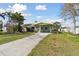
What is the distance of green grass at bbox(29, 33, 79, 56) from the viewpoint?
5043 mm

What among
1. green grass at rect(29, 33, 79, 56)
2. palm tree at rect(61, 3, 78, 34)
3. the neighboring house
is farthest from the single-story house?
palm tree at rect(61, 3, 78, 34)

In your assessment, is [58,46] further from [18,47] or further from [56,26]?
[18,47]

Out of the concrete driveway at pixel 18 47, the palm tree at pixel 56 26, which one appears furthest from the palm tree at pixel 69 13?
the concrete driveway at pixel 18 47

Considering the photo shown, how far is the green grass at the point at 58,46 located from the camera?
16.5ft

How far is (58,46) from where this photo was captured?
5.13m

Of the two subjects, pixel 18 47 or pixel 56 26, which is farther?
pixel 56 26

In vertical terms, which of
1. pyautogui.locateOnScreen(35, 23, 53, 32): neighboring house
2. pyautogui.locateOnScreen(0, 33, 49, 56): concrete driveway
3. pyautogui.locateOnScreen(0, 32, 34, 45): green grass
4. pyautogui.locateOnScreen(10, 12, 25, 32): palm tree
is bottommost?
pyautogui.locateOnScreen(0, 33, 49, 56): concrete driveway

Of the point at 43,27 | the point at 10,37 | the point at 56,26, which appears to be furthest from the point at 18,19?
the point at 56,26

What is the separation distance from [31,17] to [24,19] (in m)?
0.12

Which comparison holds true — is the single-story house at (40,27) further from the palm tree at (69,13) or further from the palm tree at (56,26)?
the palm tree at (69,13)

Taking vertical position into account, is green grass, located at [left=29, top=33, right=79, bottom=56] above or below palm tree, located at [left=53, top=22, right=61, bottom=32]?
below

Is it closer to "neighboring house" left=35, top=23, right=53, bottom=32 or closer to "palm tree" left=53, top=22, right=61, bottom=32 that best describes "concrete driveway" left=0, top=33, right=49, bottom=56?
"neighboring house" left=35, top=23, right=53, bottom=32

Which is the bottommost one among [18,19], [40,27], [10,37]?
[10,37]

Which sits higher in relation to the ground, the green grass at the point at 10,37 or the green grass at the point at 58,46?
the green grass at the point at 10,37
